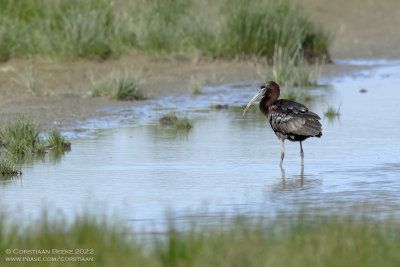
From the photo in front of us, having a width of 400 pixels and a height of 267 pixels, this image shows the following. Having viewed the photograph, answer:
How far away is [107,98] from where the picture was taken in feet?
56.2

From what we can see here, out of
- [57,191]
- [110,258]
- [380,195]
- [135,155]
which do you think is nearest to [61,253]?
[110,258]

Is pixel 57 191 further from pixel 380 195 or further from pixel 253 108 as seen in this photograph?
pixel 253 108

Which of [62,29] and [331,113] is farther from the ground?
[62,29]

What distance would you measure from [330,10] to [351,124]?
18.6m

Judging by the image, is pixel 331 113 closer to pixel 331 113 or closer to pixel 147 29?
pixel 331 113

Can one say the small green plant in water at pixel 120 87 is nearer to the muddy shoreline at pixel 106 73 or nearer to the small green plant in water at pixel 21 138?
the muddy shoreline at pixel 106 73

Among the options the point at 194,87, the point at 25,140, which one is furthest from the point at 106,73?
the point at 25,140

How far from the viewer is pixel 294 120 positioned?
36.2 ft

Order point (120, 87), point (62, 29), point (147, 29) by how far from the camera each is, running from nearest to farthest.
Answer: point (120, 87), point (62, 29), point (147, 29)

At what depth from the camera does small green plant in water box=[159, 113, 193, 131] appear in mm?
13891

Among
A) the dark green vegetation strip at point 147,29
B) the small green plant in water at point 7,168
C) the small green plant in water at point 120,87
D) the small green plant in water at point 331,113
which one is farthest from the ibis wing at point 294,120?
the dark green vegetation strip at point 147,29

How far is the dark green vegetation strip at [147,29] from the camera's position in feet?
67.5

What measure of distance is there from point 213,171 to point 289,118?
4.20 feet

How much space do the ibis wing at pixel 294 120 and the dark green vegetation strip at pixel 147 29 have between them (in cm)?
991
